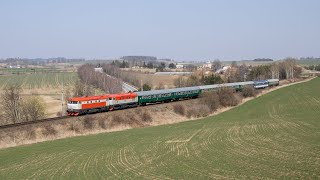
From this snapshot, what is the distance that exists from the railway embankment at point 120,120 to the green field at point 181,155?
2737mm

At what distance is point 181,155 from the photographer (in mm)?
26625

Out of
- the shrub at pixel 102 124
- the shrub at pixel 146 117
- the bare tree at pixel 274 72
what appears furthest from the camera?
the bare tree at pixel 274 72

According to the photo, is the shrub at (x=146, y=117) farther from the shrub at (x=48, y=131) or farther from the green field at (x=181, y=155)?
the shrub at (x=48, y=131)

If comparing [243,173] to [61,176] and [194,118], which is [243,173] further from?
[194,118]

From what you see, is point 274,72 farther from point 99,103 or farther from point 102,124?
point 102,124

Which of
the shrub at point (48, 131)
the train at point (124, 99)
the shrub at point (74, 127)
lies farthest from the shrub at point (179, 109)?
the shrub at point (48, 131)

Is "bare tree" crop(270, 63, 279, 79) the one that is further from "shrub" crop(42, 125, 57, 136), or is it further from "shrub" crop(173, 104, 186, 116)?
"shrub" crop(42, 125, 57, 136)

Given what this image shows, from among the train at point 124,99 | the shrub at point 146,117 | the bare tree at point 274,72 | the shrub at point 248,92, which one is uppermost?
the bare tree at point 274,72

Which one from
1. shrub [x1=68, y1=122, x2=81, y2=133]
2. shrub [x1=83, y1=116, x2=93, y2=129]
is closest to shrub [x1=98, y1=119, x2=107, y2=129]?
shrub [x1=83, y1=116, x2=93, y2=129]

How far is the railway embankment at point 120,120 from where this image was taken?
37250 millimetres

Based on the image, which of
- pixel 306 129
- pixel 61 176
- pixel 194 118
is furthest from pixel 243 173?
pixel 194 118

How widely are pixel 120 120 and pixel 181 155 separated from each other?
22.0 m

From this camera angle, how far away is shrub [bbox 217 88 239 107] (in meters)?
70.8

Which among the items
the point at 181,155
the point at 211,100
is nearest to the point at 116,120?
the point at 181,155
